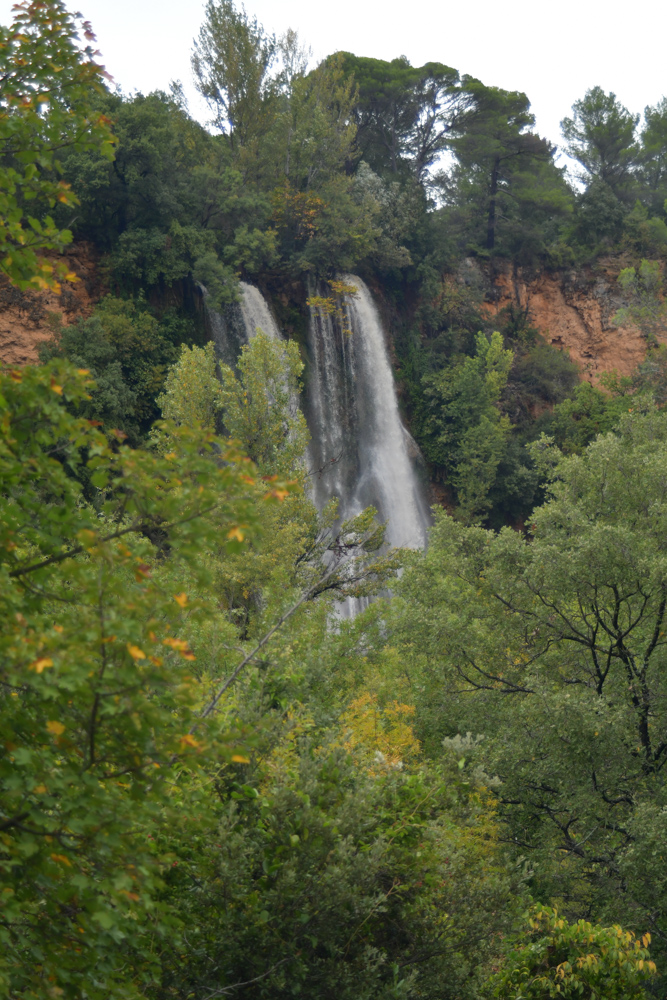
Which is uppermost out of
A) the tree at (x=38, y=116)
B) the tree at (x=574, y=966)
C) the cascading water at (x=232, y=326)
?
the tree at (x=38, y=116)

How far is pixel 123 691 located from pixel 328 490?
27905 mm

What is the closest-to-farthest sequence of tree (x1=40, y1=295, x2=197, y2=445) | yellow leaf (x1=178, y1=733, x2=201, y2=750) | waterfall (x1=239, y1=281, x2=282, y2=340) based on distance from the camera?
yellow leaf (x1=178, y1=733, x2=201, y2=750) → tree (x1=40, y1=295, x2=197, y2=445) → waterfall (x1=239, y1=281, x2=282, y2=340)

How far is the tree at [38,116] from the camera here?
16.1ft

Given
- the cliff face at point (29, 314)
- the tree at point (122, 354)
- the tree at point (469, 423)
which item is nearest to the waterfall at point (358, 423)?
the tree at point (469, 423)

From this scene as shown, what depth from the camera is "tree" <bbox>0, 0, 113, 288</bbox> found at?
489cm

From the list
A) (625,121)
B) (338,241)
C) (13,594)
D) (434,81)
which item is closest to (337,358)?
(338,241)

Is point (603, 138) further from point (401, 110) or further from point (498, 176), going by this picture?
point (401, 110)

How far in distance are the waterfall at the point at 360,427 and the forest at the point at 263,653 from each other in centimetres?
63

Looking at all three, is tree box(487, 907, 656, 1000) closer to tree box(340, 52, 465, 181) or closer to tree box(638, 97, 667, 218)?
tree box(340, 52, 465, 181)

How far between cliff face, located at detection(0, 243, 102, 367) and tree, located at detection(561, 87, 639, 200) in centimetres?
2820

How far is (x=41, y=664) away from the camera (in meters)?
3.25

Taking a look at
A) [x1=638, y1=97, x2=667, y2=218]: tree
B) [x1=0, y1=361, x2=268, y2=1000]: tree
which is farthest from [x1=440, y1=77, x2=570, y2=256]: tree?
[x1=0, y1=361, x2=268, y2=1000]: tree

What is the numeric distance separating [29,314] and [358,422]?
518 inches

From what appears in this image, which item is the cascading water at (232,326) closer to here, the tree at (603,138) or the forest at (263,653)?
the forest at (263,653)
